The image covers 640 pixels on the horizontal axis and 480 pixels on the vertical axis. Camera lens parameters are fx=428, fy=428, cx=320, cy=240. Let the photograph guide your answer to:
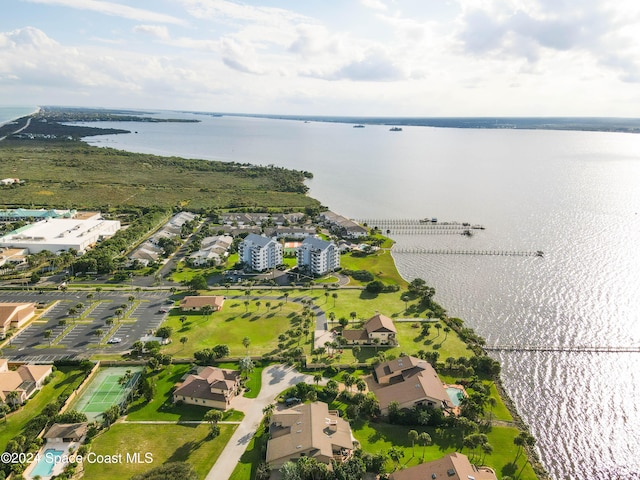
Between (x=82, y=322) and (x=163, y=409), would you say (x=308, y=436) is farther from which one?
(x=82, y=322)

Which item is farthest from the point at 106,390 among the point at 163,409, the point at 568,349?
the point at 568,349

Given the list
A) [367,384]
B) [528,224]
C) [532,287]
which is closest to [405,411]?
[367,384]

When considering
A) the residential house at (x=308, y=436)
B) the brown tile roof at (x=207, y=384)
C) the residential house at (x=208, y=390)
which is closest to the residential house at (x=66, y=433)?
the residential house at (x=208, y=390)

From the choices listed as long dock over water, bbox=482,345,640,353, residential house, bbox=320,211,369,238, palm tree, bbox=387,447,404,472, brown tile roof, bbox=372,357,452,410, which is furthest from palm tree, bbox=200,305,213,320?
residential house, bbox=320,211,369,238

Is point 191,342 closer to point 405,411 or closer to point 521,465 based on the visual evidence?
point 405,411

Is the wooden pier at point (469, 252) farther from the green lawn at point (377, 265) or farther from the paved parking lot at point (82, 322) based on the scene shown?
the paved parking lot at point (82, 322)

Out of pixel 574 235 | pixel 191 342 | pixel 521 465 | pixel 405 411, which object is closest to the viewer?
pixel 521 465

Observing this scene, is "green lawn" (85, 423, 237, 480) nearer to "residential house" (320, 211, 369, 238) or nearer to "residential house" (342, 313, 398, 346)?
"residential house" (342, 313, 398, 346)
